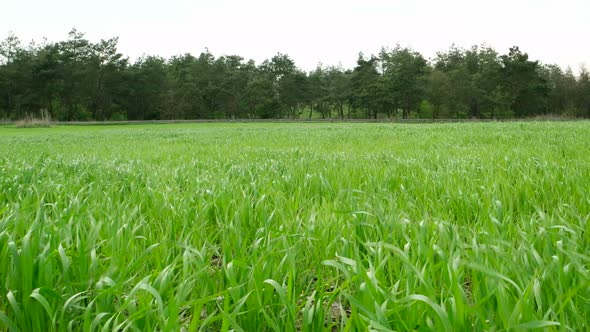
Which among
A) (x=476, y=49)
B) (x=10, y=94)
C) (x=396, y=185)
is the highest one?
(x=476, y=49)

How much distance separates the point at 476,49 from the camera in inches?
Answer: 3691

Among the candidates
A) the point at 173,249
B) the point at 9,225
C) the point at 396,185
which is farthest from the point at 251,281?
the point at 396,185

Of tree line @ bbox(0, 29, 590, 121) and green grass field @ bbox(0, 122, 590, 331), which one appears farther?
tree line @ bbox(0, 29, 590, 121)

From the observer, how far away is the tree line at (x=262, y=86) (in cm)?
7325

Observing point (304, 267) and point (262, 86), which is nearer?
point (304, 267)

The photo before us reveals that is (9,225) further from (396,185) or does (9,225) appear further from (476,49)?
(476,49)

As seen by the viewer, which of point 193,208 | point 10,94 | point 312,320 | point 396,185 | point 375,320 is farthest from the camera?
point 10,94

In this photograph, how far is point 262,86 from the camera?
3509 inches

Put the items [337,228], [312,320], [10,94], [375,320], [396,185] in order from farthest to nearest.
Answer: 1. [10,94]
2. [396,185]
3. [337,228]
4. [312,320]
5. [375,320]

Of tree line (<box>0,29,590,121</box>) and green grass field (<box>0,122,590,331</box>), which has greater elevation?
tree line (<box>0,29,590,121</box>)

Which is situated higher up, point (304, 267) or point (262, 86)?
point (262, 86)

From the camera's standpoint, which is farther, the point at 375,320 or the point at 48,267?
the point at 48,267

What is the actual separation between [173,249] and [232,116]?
93412 mm

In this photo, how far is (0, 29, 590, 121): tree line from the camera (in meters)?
73.2
